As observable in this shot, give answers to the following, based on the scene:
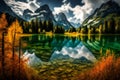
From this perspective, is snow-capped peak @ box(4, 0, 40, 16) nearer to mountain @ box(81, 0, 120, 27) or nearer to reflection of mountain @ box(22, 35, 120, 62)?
reflection of mountain @ box(22, 35, 120, 62)

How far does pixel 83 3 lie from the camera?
22.5m

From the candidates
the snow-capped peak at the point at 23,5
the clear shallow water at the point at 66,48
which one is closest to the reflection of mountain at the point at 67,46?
the clear shallow water at the point at 66,48

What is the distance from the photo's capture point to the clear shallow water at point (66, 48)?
2167 cm

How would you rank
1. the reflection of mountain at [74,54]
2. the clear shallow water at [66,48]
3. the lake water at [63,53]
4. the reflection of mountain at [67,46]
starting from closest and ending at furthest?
the lake water at [63,53] < the clear shallow water at [66,48] < the reflection of mountain at [74,54] < the reflection of mountain at [67,46]

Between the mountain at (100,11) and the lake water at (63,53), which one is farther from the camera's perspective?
the mountain at (100,11)

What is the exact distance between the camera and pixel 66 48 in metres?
25.7

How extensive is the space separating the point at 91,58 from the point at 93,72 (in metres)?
5.41

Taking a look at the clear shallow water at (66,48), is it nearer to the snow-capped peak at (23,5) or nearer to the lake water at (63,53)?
the lake water at (63,53)

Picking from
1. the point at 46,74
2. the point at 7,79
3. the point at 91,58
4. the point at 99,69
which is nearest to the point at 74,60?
the point at 91,58

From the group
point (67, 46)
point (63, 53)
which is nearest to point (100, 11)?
point (67, 46)

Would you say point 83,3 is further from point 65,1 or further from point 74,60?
point 74,60

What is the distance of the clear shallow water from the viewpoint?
2167 centimetres

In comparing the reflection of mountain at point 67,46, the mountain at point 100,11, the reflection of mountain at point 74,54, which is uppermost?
the mountain at point 100,11

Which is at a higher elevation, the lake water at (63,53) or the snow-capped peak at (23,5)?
the snow-capped peak at (23,5)
